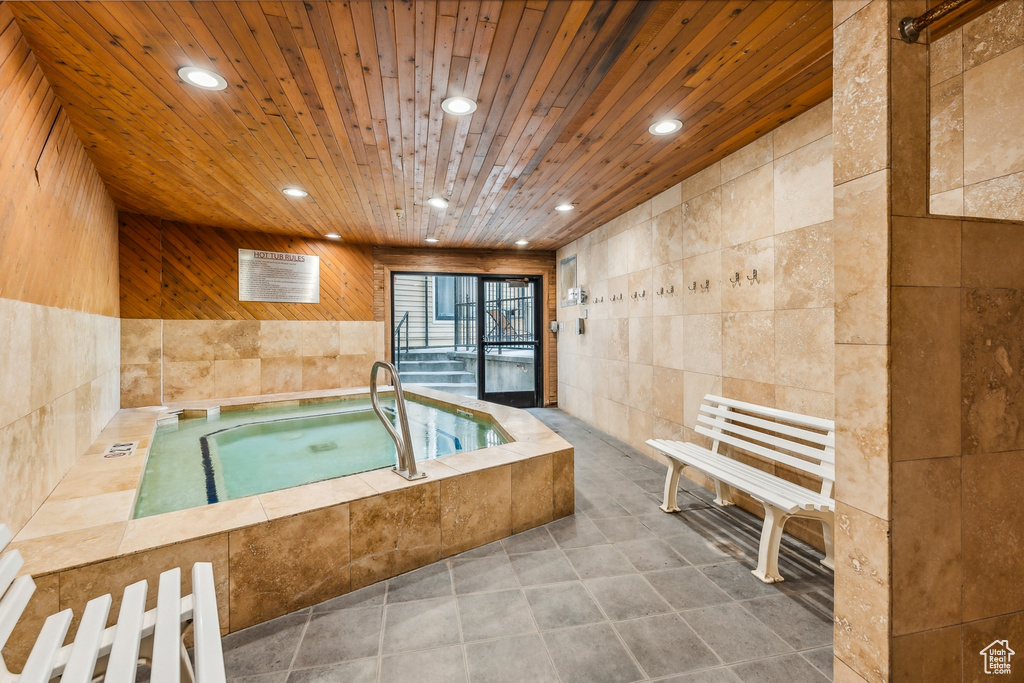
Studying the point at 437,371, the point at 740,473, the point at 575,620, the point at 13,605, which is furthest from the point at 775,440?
the point at 437,371

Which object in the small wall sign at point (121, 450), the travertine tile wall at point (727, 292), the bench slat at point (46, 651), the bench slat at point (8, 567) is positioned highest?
the travertine tile wall at point (727, 292)

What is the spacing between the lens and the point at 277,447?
13.0 ft

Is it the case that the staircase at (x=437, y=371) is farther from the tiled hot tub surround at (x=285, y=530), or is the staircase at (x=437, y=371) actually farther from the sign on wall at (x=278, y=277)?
the tiled hot tub surround at (x=285, y=530)

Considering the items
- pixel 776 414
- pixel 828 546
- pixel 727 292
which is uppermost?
pixel 727 292

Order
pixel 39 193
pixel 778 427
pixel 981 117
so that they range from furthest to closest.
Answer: pixel 778 427, pixel 39 193, pixel 981 117

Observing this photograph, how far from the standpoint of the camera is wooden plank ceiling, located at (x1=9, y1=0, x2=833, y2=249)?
1.77 meters

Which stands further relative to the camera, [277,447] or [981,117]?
[277,447]

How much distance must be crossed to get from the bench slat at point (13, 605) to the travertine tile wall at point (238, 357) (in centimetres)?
492

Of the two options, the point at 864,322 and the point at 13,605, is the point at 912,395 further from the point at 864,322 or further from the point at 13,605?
the point at 13,605

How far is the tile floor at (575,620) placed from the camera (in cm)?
156

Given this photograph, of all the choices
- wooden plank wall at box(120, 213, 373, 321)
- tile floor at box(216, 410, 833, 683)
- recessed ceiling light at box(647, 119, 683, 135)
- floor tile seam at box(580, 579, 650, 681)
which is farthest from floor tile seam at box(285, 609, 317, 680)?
wooden plank wall at box(120, 213, 373, 321)

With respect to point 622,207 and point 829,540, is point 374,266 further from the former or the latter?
point 829,540

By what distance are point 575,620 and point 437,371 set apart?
312 inches

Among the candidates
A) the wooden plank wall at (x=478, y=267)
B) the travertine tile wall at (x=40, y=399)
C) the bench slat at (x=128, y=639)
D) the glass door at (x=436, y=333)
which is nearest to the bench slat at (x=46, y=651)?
the bench slat at (x=128, y=639)
